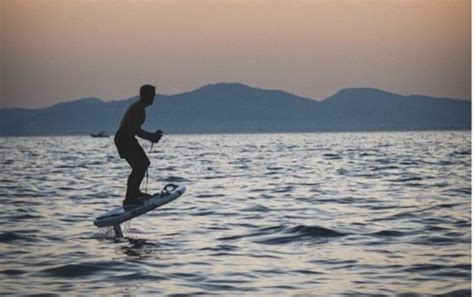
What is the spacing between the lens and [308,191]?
22.3 m

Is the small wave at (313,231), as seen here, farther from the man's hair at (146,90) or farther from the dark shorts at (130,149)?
the man's hair at (146,90)

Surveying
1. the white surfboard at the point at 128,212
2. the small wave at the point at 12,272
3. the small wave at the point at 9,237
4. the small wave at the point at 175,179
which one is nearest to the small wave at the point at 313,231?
the white surfboard at the point at 128,212

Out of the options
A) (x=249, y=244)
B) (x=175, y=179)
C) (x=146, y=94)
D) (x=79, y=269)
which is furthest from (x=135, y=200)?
(x=175, y=179)

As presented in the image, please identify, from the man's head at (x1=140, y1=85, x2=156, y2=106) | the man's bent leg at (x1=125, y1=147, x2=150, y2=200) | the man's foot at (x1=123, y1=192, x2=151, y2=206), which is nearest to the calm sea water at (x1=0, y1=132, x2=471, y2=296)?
the man's foot at (x1=123, y1=192, x2=151, y2=206)

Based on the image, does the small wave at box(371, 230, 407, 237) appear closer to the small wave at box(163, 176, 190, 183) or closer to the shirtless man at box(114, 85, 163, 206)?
the shirtless man at box(114, 85, 163, 206)

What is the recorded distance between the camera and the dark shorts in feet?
38.2

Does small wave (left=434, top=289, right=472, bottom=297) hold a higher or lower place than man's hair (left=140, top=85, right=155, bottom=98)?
lower

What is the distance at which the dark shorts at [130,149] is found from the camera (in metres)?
11.6

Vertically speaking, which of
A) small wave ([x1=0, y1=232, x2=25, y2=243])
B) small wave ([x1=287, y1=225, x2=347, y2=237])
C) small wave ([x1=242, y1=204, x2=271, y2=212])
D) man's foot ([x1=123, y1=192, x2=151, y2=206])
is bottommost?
small wave ([x1=0, y1=232, x2=25, y2=243])

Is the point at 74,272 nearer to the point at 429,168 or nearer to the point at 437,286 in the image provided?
the point at 437,286

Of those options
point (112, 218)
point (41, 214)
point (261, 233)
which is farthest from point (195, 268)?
point (41, 214)

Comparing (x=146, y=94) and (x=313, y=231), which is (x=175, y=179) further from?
(x=146, y=94)

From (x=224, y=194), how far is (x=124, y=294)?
1308 cm

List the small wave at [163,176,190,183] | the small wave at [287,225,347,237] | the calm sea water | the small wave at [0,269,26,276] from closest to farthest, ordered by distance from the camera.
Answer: the calm sea water < the small wave at [0,269,26,276] < the small wave at [287,225,347,237] < the small wave at [163,176,190,183]
